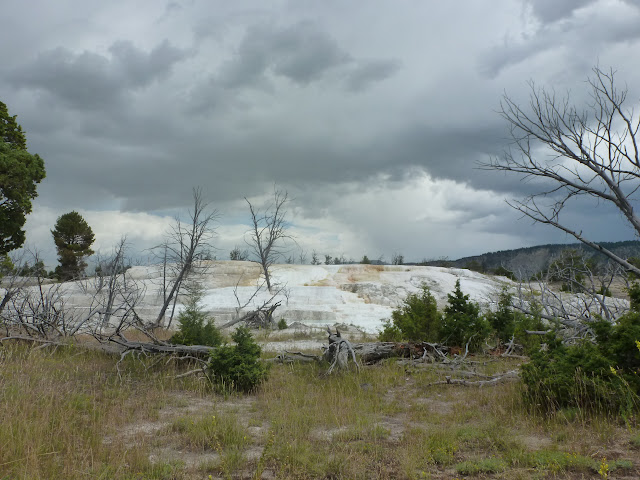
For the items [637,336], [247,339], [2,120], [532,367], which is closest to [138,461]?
[247,339]

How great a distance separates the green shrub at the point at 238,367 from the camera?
8031 mm

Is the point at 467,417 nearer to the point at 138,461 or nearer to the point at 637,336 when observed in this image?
the point at 637,336

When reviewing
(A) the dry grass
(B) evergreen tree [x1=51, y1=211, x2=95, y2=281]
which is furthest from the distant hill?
(B) evergreen tree [x1=51, y1=211, x2=95, y2=281]

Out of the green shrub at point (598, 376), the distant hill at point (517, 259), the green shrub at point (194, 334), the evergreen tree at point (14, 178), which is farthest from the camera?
the distant hill at point (517, 259)

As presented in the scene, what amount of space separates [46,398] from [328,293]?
90.0 ft

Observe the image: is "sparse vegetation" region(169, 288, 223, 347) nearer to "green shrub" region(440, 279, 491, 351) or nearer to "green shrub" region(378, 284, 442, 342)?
"green shrub" region(378, 284, 442, 342)

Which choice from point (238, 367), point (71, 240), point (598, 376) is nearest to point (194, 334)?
point (238, 367)

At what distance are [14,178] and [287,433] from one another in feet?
79.9

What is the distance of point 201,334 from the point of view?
410 inches

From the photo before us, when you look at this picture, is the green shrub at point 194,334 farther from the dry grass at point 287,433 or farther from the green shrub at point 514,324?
the green shrub at point 514,324

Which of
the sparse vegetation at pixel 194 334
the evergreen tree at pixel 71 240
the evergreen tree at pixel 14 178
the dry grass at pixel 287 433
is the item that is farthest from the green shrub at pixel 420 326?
the evergreen tree at pixel 71 240

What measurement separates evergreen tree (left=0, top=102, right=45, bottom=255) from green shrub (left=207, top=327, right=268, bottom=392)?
2087 cm

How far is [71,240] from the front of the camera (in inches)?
1812

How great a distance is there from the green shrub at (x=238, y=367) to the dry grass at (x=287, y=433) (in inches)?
11.6
